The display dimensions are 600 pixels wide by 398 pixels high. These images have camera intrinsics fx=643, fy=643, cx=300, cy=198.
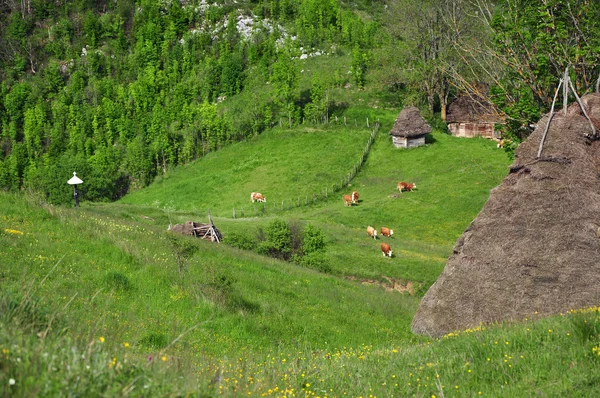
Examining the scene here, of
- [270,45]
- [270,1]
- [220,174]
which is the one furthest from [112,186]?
[270,1]

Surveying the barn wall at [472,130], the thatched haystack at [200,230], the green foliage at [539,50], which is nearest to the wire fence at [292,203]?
the thatched haystack at [200,230]

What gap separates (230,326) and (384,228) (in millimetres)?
31802

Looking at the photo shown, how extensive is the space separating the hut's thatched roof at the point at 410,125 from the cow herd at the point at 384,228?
10.6 meters

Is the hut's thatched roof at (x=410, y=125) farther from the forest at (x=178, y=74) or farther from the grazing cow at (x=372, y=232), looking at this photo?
the grazing cow at (x=372, y=232)

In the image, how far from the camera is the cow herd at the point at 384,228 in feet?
131

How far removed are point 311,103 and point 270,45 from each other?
27476 mm

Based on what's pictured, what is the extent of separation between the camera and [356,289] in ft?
88.3

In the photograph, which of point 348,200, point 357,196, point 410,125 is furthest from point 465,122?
point 348,200

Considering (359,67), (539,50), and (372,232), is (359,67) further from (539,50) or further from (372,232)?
(539,50)

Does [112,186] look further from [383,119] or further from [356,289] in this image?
[356,289]

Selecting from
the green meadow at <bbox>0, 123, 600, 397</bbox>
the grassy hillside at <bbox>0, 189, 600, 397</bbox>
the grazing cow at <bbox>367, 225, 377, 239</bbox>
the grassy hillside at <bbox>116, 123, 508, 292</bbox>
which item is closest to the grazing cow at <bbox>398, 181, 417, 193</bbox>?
the grassy hillside at <bbox>116, 123, 508, 292</bbox>

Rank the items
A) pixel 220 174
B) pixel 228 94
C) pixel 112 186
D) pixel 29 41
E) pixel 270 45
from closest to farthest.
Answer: pixel 220 174
pixel 112 186
pixel 228 94
pixel 270 45
pixel 29 41

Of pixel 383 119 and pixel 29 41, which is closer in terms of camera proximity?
pixel 383 119

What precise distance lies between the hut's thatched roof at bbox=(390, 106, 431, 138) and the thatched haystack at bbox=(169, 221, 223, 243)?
31.0 meters
